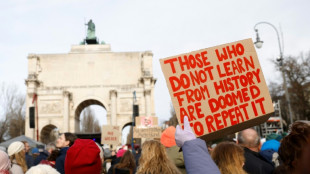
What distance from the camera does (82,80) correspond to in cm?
4347

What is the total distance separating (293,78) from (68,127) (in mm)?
27626

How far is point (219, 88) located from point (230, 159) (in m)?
1.17

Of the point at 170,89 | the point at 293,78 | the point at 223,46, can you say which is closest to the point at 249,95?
the point at 223,46

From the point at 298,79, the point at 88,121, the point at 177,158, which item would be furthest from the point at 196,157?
the point at 88,121

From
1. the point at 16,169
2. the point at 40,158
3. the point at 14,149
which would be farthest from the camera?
the point at 40,158

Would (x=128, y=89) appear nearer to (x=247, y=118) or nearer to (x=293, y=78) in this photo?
(x=293, y=78)

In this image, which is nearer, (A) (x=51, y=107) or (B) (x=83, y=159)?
(B) (x=83, y=159)

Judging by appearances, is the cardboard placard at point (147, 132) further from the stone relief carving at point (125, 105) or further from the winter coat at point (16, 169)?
the stone relief carving at point (125, 105)

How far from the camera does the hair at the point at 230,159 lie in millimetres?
3645

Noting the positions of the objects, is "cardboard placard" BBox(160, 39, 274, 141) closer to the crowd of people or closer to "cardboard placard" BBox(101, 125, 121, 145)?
the crowd of people

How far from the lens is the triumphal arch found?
4203 centimetres

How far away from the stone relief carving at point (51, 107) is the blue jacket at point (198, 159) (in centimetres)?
4224

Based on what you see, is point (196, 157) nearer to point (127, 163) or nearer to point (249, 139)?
point (249, 139)

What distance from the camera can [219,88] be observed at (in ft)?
9.55
